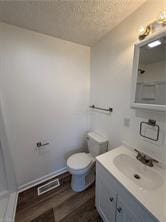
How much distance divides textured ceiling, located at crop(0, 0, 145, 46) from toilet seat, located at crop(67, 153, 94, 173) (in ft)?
6.28

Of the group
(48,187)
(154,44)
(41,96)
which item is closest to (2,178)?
(48,187)

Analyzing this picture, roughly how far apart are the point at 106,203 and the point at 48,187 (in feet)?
3.34

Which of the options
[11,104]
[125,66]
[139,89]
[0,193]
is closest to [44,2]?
[125,66]

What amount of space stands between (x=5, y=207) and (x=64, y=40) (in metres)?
2.54

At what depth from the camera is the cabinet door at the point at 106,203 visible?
40.1 inches

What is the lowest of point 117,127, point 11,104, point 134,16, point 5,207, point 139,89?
point 5,207

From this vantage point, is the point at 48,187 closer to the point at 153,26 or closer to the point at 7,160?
the point at 7,160

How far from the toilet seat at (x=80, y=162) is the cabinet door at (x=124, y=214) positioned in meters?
0.65

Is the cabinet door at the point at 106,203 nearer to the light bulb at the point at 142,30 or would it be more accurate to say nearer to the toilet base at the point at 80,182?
the toilet base at the point at 80,182

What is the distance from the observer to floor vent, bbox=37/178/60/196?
162cm

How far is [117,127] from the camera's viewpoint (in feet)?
4.96

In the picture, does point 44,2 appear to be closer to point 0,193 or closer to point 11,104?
point 11,104

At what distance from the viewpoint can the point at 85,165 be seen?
1.56 meters

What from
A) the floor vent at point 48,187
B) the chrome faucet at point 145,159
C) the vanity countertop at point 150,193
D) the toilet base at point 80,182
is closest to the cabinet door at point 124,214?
the vanity countertop at point 150,193
